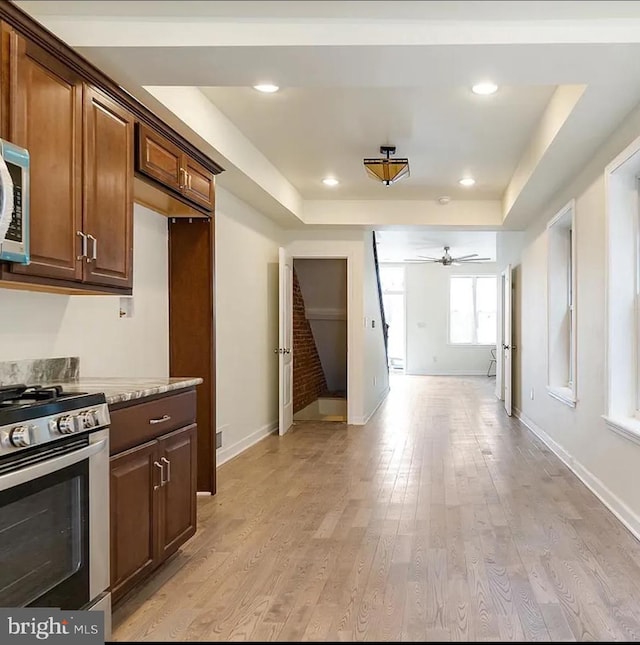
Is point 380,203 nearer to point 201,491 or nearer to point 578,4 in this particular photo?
point 201,491

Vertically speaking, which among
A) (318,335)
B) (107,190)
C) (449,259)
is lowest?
(318,335)

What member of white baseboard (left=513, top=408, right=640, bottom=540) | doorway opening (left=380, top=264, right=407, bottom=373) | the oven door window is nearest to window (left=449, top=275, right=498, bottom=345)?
doorway opening (left=380, top=264, right=407, bottom=373)

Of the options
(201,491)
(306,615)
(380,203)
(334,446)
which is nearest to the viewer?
(306,615)

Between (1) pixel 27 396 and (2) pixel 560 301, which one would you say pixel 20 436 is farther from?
(2) pixel 560 301

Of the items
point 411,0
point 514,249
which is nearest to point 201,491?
point 411,0

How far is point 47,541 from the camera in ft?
6.43

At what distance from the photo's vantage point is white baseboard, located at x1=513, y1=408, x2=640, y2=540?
11.3 feet

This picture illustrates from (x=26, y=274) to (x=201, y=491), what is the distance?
241 centimetres

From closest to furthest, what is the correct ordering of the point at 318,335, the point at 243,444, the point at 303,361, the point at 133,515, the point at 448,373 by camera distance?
the point at 133,515 → the point at 243,444 → the point at 303,361 → the point at 318,335 → the point at 448,373

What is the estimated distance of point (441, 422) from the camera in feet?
24.8

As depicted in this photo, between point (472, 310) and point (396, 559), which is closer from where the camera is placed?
point (396, 559)

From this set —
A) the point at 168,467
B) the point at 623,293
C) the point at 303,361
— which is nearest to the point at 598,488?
the point at 623,293

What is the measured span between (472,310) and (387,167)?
10680 mm

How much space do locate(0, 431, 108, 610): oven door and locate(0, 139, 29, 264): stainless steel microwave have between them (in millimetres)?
661
